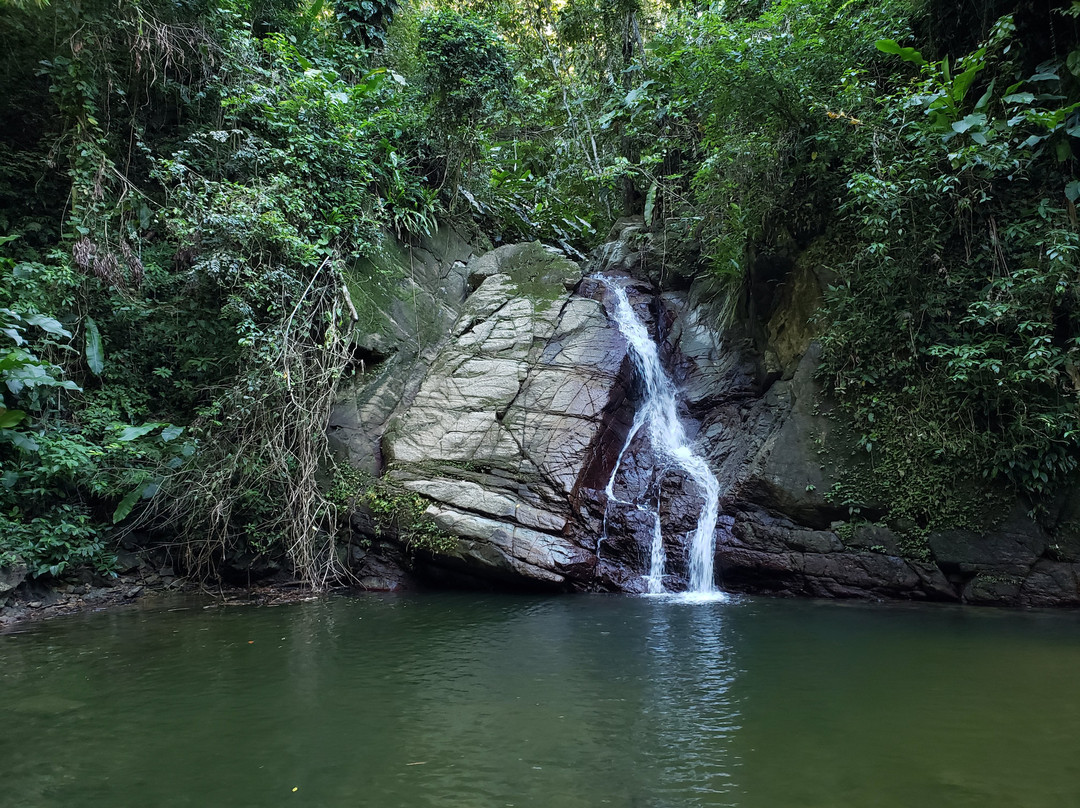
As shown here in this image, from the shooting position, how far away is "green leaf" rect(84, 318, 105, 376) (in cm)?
830

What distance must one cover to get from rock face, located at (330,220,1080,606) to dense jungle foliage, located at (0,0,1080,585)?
516 mm

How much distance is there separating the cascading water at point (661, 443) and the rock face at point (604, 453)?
0.42 feet

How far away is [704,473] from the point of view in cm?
900

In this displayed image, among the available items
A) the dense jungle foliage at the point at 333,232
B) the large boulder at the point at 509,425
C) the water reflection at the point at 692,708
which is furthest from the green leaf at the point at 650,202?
the water reflection at the point at 692,708

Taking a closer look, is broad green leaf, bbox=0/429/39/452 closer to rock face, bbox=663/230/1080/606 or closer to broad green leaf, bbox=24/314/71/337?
broad green leaf, bbox=24/314/71/337

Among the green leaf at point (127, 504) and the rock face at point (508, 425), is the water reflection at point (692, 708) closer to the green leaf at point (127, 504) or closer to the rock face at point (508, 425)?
the rock face at point (508, 425)

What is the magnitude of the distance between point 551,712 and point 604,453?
5.27 meters

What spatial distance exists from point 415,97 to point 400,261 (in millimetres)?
3038

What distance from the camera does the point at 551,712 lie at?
408 centimetres

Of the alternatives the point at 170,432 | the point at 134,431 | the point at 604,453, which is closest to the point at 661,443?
the point at 604,453

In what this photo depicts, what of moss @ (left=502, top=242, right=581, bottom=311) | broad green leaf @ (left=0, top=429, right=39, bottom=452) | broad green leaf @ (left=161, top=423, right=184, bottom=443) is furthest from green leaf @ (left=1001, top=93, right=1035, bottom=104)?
broad green leaf @ (left=0, top=429, right=39, bottom=452)

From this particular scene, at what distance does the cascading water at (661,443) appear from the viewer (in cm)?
807

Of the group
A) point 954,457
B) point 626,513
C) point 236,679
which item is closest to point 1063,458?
point 954,457

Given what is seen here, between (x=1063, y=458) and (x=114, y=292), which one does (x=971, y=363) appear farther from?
(x=114, y=292)
